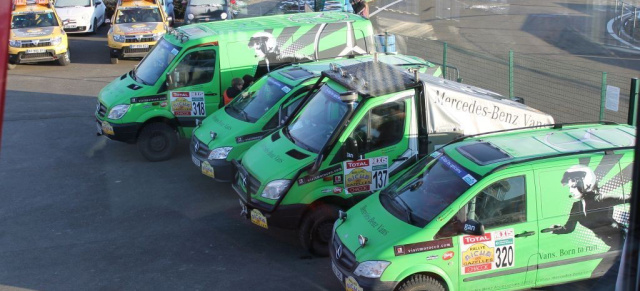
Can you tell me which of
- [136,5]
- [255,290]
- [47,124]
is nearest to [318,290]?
[255,290]

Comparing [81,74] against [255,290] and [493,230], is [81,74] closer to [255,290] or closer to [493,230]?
[255,290]

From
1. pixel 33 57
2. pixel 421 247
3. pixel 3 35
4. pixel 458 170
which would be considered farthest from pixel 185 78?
pixel 3 35

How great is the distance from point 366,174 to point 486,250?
247 cm

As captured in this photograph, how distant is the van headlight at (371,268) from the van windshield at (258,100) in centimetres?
469

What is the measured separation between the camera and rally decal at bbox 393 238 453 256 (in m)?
6.93

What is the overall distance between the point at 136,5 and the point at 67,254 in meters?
13.9

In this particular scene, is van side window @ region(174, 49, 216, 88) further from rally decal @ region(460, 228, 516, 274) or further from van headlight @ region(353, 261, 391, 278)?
rally decal @ region(460, 228, 516, 274)

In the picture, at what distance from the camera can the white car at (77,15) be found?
25391 millimetres

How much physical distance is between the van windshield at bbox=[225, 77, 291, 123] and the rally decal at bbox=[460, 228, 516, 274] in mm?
4978

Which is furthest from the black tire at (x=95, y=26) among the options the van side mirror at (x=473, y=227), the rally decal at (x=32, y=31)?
Result: the van side mirror at (x=473, y=227)

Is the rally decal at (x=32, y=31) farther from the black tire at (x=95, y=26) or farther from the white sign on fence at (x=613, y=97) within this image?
the white sign on fence at (x=613, y=97)

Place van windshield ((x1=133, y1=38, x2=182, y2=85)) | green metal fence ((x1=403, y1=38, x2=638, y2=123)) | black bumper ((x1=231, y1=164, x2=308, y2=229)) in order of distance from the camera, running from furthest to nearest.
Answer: green metal fence ((x1=403, y1=38, x2=638, y2=123))
van windshield ((x1=133, y1=38, x2=182, y2=85))
black bumper ((x1=231, y1=164, x2=308, y2=229))

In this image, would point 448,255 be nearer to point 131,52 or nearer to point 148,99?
point 148,99

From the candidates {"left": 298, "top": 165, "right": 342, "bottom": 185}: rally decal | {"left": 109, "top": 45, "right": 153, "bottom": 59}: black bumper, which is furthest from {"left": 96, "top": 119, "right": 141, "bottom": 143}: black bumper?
{"left": 109, "top": 45, "right": 153, "bottom": 59}: black bumper
